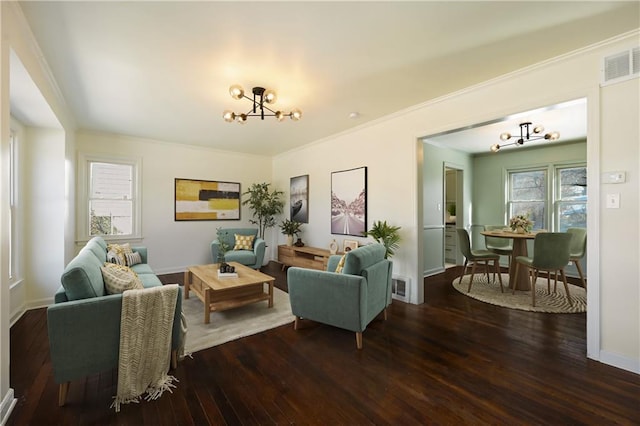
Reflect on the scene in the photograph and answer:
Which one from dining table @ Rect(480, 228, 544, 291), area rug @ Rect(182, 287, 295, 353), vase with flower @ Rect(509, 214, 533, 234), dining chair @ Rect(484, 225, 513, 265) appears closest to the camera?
area rug @ Rect(182, 287, 295, 353)

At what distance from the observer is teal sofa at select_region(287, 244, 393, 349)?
252 cm

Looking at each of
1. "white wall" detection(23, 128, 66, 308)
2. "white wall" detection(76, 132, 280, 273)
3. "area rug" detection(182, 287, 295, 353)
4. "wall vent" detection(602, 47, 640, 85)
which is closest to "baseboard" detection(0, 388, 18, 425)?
"area rug" detection(182, 287, 295, 353)

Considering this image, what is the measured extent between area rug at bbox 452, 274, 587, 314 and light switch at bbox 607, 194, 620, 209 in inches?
68.3

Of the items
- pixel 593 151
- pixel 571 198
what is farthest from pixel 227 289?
pixel 571 198

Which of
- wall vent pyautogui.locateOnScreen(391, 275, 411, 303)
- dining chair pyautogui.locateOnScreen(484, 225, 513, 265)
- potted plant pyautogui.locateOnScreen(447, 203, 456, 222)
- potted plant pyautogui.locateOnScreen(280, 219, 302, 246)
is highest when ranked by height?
potted plant pyautogui.locateOnScreen(447, 203, 456, 222)

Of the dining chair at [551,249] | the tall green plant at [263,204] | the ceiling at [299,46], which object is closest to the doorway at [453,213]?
the dining chair at [551,249]

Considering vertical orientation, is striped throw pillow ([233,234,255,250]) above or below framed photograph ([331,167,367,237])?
below

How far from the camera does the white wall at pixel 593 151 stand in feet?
7.08

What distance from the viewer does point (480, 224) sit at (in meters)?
6.54

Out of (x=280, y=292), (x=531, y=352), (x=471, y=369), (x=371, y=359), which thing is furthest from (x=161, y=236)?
(x=531, y=352)

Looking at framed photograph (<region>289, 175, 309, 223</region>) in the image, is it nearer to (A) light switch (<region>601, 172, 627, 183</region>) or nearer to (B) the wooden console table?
(B) the wooden console table

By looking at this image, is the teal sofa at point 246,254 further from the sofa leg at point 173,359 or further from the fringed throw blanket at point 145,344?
the fringed throw blanket at point 145,344

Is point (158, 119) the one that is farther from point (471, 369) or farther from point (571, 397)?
point (571, 397)

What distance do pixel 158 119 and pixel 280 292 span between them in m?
3.14
